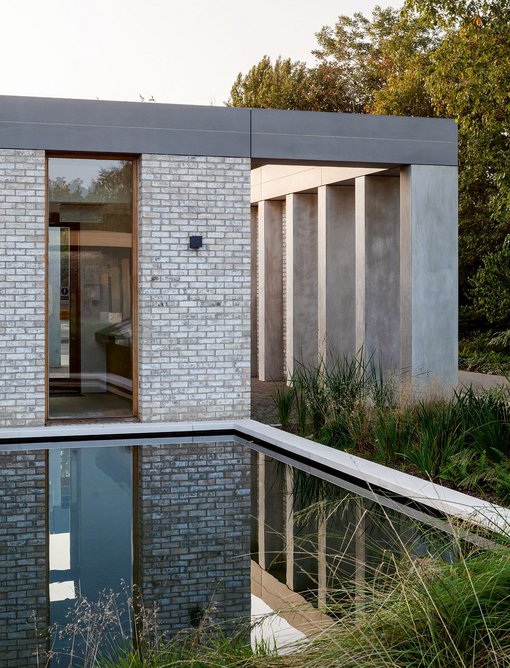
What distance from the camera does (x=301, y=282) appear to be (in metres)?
15.3

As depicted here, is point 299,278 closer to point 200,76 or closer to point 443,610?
point 443,610

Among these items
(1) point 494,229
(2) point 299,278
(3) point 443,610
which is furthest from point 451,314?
(1) point 494,229

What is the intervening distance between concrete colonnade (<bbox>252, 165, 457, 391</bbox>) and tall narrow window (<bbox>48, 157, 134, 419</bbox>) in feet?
7.64

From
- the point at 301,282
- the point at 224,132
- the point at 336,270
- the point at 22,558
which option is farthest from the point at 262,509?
the point at 301,282

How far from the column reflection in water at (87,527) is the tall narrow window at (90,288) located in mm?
1588

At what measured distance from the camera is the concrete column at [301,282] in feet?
49.9

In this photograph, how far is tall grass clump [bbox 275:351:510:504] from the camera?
7066 mm

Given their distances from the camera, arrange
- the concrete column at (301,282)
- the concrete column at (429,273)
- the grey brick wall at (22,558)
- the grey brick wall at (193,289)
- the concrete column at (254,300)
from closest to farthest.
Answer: the grey brick wall at (22,558)
the grey brick wall at (193,289)
the concrete column at (429,273)
the concrete column at (301,282)
the concrete column at (254,300)

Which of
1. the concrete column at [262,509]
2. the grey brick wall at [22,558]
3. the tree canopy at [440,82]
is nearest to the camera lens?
the grey brick wall at [22,558]

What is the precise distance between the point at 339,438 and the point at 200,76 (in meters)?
24.8

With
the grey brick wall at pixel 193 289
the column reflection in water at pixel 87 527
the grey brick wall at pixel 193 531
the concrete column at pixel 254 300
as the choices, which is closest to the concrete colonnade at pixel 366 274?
the concrete column at pixel 254 300

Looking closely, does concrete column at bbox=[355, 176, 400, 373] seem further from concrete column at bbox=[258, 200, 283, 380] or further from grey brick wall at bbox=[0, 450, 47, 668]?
grey brick wall at bbox=[0, 450, 47, 668]

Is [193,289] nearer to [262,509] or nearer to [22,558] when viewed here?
[262,509]

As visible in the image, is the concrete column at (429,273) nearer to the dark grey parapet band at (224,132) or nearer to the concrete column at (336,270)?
the dark grey parapet band at (224,132)
